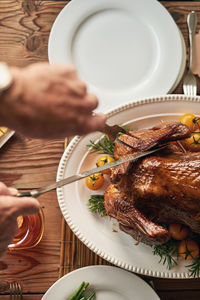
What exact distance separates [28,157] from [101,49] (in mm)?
572

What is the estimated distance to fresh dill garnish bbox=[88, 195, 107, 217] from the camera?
4.73 ft

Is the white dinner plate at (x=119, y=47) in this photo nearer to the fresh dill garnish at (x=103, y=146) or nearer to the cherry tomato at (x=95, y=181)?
the fresh dill garnish at (x=103, y=146)

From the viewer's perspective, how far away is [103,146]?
4.81 ft

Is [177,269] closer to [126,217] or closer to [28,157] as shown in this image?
[126,217]

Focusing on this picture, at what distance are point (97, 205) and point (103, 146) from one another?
24 cm

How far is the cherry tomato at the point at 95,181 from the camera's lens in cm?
141

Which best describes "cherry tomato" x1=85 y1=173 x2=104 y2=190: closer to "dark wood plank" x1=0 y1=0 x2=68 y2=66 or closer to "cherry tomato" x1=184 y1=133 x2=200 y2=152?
"cherry tomato" x1=184 y1=133 x2=200 y2=152

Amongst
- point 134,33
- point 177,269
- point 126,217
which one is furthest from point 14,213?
point 134,33

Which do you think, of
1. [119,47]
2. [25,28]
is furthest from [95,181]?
[25,28]

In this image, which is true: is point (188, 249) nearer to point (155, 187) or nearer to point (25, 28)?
point (155, 187)

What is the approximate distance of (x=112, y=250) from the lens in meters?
1.42

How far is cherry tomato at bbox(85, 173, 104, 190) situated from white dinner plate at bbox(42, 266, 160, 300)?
321 millimetres

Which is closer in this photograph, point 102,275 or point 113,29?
point 102,275

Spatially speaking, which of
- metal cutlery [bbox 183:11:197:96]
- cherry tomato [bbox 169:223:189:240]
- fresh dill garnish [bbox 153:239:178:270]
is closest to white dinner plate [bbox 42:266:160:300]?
fresh dill garnish [bbox 153:239:178:270]
